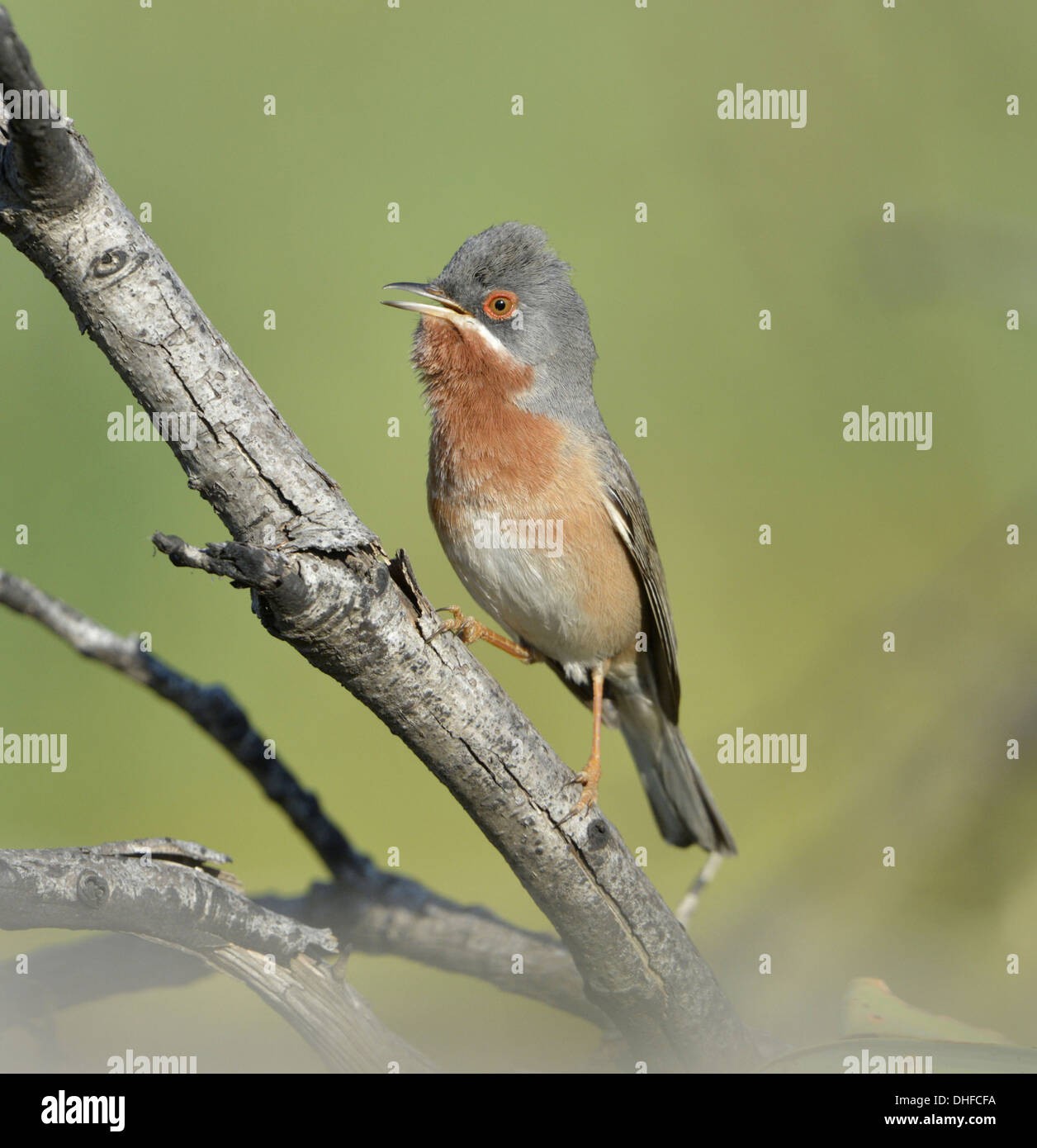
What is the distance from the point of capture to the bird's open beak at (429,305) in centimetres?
380

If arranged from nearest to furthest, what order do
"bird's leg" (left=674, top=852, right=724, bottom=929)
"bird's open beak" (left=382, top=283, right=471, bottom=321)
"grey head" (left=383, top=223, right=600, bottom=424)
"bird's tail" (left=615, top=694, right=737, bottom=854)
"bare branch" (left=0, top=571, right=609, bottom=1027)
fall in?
1. "bare branch" (left=0, top=571, right=609, bottom=1027)
2. "bird's leg" (left=674, top=852, right=724, bottom=929)
3. "bird's open beak" (left=382, top=283, right=471, bottom=321)
4. "grey head" (left=383, top=223, right=600, bottom=424)
5. "bird's tail" (left=615, top=694, right=737, bottom=854)

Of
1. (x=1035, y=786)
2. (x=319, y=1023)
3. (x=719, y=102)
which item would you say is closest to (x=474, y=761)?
(x=319, y=1023)

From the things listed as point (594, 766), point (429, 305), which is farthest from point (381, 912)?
point (429, 305)

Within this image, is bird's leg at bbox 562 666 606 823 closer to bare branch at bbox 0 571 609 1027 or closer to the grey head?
bare branch at bbox 0 571 609 1027

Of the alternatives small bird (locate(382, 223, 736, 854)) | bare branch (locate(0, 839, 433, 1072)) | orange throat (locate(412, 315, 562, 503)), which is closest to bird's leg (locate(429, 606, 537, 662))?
small bird (locate(382, 223, 736, 854))

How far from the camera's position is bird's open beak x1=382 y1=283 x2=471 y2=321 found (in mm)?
3799

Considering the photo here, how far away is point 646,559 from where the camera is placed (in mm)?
4141

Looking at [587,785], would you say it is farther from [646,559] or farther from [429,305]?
[429,305]

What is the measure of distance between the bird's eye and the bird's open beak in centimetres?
10

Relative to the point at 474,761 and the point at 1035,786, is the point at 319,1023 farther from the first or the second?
the point at 1035,786

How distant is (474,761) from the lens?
2.46m

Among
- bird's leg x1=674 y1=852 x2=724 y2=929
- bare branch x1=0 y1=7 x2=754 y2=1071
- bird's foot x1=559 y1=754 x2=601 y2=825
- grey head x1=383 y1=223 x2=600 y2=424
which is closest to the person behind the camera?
bare branch x1=0 y1=7 x2=754 y2=1071

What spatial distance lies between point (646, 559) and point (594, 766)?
968 millimetres

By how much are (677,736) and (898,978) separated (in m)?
1.71
